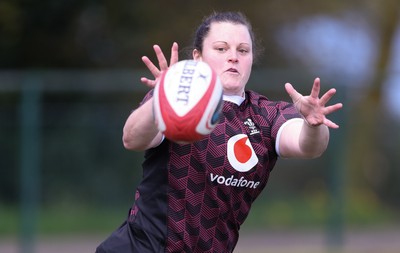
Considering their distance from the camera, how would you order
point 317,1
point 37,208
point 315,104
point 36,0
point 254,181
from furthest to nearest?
point 317,1, point 36,0, point 37,208, point 254,181, point 315,104

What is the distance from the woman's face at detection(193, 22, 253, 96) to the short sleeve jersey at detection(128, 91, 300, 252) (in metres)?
0.12

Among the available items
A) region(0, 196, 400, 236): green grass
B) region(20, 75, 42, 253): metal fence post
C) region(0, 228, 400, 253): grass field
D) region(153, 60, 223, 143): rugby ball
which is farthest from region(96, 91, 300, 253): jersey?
region(0, 196, 400, 236): green grass

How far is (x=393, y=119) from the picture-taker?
12.5 metres

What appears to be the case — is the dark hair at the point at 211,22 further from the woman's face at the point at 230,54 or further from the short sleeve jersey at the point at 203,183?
the short sleeve jersey at the point at 203,183

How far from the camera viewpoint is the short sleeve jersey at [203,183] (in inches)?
159

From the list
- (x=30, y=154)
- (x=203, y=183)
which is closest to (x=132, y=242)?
(x=203, y=183)

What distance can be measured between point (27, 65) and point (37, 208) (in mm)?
3663

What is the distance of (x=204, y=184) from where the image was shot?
4043mm

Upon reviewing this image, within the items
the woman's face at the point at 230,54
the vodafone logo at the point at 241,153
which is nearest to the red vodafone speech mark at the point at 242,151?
the vodafone logo at the point at 241,153

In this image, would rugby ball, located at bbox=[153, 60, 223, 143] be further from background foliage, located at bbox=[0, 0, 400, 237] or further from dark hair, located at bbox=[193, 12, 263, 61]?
background foliage, located at bbox=[0, 0, 400, 237]

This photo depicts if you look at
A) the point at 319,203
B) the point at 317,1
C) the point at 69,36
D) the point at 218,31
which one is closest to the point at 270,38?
the point at 317,1

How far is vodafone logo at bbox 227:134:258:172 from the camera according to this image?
407cm

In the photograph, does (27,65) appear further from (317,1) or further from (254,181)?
(254,181)

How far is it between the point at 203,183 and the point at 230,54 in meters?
0.58
